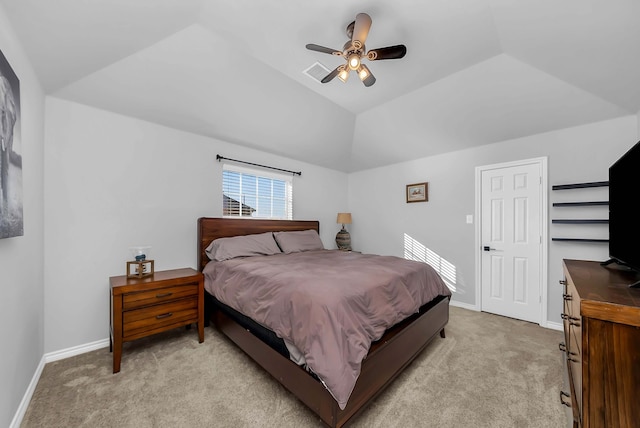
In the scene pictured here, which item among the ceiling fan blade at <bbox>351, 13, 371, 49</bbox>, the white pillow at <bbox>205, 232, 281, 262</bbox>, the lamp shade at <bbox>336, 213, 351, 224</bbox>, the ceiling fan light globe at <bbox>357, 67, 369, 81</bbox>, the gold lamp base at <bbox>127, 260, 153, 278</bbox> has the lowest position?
the gold lamp base at <bbox>127, 260, 153, 278</bbox>

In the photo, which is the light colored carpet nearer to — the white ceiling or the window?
the window

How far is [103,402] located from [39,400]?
44 centimetres

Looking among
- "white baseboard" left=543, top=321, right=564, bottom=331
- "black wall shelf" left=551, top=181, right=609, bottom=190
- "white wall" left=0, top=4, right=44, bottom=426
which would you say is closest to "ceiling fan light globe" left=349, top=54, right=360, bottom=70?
"white wall" left=0, top=4, right=44, bottom=426

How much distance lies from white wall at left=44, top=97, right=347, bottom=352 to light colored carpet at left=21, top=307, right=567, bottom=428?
1.69ft

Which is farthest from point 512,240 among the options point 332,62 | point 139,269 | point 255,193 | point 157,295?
point 139,269

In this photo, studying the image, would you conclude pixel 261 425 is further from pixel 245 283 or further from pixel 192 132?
pixel 192 132

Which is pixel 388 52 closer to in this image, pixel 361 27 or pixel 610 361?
pixel 361 27

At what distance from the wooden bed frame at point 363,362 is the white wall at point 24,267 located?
4.28 ft

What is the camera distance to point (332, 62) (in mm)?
2520

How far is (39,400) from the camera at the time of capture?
1.68 m

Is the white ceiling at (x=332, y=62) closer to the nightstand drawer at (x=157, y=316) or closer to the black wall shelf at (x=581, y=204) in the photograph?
the black wall shelf at (x=581, y=204)

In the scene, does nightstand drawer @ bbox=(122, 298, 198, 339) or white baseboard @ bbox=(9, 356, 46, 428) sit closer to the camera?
white baseboard @ bbox=(9, 356, 46, 428)

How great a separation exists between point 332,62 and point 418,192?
2.50 m

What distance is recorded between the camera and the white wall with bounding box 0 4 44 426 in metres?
1.37
